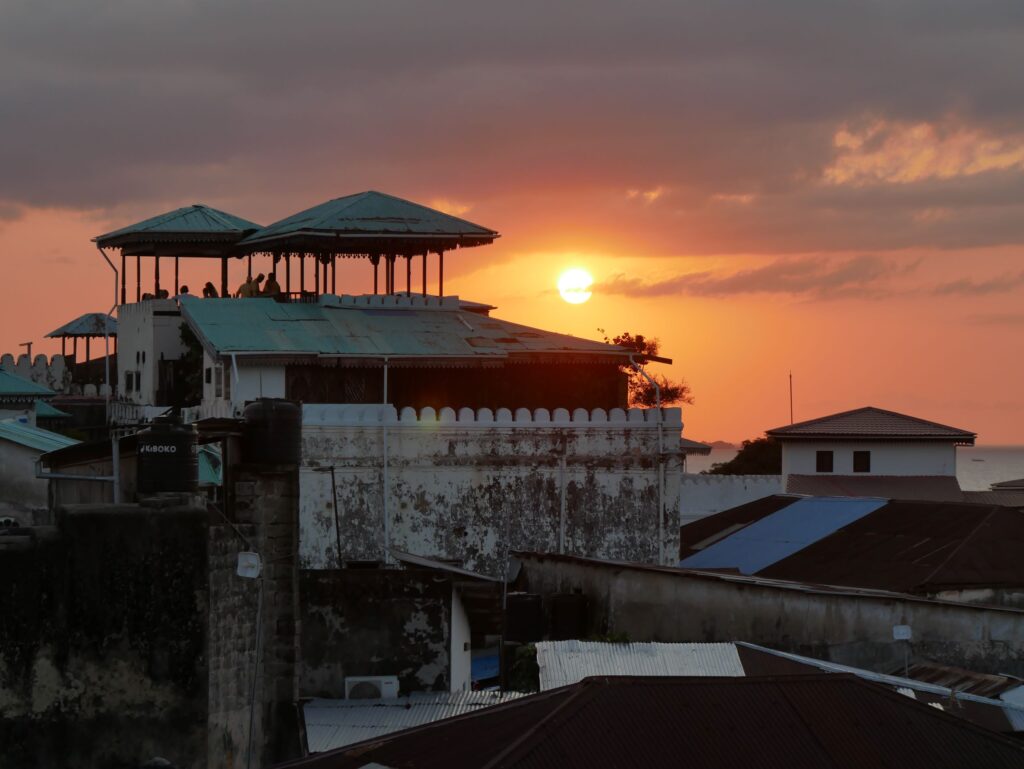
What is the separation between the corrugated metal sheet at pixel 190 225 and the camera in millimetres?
63688

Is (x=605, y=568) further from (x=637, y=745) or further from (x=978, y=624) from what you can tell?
(x=637, y=745)

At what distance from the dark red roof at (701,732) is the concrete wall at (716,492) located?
159 ft

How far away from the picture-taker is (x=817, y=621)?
109 ft

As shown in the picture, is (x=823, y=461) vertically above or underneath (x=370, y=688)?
above

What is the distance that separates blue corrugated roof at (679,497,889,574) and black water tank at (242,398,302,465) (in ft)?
74.7

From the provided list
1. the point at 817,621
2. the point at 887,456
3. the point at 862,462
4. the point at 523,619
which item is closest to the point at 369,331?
the point at 523,619

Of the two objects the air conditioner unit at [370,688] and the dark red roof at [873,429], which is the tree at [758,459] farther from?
the air conditioner unit at [370,688]

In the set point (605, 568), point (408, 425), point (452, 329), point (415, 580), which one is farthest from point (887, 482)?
point (415, 580)

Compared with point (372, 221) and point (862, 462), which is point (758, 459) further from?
point (372, 221)

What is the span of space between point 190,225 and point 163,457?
4025 centimetres

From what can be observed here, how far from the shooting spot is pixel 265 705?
2728cm

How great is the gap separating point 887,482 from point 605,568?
40002mm

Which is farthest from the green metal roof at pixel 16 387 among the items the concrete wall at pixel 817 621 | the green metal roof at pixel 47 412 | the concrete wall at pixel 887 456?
the concrete wall at pixel 817 621

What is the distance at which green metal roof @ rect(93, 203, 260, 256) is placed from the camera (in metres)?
63.6
